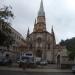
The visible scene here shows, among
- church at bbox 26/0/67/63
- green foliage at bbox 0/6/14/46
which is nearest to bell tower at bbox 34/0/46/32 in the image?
Result: church at bbox 26/0/67/63

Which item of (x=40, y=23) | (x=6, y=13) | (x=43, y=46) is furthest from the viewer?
(x=40, y=23)

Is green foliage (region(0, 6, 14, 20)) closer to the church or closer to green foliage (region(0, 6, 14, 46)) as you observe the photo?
green foliage (region(0, 6, 14, 46))

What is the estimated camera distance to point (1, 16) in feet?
69.4

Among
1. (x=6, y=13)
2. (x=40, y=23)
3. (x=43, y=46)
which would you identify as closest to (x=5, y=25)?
(x=6, y=13)

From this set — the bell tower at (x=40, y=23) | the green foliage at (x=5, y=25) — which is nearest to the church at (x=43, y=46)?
Result: the bell tower at (x=40, y=23)

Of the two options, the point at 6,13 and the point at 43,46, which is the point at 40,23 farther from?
the point at 6,13

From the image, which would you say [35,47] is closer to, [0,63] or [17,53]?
[17,53]

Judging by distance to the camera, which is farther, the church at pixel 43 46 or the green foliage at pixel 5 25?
the church at pixel 43 46

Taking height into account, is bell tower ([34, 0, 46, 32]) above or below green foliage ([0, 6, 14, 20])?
above

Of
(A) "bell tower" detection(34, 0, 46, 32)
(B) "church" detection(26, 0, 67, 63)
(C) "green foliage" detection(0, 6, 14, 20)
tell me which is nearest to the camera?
(C) "green foliage" detection(0, 6, 14, 20)

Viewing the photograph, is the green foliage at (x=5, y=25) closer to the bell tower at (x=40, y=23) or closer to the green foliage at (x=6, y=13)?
the green foliage at (x=6, y=13)

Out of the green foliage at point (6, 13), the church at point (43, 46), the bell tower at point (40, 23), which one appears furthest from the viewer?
the bell tower at point (40, 23)

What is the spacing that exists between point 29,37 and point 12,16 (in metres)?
72.4

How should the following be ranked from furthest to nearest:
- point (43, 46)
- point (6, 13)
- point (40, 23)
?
point (40, 23)
point (43, 46)
point (6, 13)
